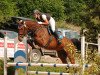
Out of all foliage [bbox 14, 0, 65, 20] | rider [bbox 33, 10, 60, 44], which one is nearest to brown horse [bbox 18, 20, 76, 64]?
rider [bbox 33, 10, 60, 44]

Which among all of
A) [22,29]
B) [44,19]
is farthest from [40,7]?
[22,29]

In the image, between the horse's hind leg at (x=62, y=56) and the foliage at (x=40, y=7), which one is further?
the foliage at (x=40, y=7)

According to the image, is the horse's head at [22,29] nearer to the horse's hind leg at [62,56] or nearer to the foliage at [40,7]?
the horse's hind leg at [62,56]

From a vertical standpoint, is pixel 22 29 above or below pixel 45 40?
above

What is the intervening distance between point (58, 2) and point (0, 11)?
33.9ft

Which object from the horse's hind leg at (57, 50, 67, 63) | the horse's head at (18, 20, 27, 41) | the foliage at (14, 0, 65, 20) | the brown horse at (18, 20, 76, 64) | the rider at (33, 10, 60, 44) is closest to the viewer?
the horse's head at (18, 20, 27, 41)

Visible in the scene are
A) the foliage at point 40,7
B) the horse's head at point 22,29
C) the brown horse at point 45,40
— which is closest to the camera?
the horse's head at point 22,29

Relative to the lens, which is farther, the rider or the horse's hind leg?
the horse's hind leg

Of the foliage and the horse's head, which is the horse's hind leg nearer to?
the horse's head

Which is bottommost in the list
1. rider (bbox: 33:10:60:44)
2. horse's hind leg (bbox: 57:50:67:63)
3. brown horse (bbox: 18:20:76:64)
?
horse's hind leg (bbox: 57:50:67:63)

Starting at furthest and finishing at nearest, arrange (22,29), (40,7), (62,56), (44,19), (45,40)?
1. (40,7)
2. (45,40)
3. (62,56)
4. (44,19)
5. (22,29)

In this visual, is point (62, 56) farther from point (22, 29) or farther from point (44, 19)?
point (22, 29)

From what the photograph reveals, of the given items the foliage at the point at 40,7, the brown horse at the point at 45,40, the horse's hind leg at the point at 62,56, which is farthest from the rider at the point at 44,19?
the foliage at the point at 40,7

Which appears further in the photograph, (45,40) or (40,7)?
(40,7)
